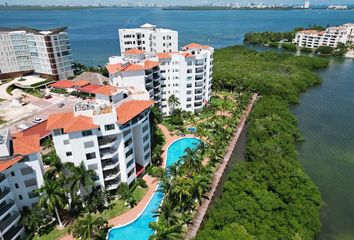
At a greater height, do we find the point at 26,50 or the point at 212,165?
the point at 26,50

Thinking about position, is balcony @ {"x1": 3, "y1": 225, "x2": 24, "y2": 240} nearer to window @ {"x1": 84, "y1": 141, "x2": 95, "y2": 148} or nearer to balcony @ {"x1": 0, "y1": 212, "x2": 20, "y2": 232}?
balcony @ {"x1": 0, "y1": 212, "x2": 20, "y2": 232}

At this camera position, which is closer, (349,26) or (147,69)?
(147,69)

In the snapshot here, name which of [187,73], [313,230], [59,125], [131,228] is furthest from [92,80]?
[313,230]

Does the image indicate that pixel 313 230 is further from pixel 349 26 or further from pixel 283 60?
pixel 349 26

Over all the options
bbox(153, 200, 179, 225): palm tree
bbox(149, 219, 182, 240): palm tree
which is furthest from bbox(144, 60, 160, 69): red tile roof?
bbox(149, 219, 182, 240): palm tree

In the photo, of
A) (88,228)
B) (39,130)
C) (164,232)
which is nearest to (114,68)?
(39,130)

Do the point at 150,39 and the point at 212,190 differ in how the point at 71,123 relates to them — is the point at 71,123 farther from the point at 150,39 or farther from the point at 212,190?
the point at 150,39
